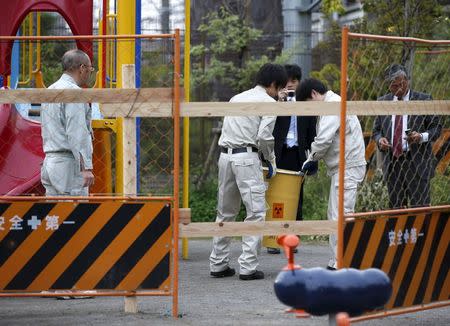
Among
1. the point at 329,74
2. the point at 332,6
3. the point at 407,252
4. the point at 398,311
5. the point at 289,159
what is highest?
the point at 332,6

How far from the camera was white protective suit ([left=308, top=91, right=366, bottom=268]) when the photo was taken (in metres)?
9.48

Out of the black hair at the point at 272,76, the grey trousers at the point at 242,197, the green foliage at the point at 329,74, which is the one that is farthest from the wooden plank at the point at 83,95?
the green foliage at the point at 329,74

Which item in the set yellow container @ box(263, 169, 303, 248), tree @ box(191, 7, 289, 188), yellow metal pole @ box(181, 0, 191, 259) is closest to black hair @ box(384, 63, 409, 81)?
yellow container @ box(263, 169, 303, 248)

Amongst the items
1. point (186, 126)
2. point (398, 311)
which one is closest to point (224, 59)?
point (186, 126)

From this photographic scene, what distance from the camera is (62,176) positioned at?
838 centimetres

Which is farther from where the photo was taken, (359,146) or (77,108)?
(359,146)

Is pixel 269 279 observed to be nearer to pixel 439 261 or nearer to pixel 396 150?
pixel 396 150

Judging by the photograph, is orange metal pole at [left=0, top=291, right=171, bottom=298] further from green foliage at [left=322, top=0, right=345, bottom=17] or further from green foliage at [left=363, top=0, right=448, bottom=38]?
green foliage at [left=322, top=0, right=345, bottom=17]

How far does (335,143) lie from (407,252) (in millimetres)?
2651

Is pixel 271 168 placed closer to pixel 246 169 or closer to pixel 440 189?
pixel 246 169

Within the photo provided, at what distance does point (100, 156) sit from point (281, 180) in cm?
182

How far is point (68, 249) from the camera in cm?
749

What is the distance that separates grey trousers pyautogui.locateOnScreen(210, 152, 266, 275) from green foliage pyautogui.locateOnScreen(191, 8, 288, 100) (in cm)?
705

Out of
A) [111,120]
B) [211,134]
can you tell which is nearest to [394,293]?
[111,120]
